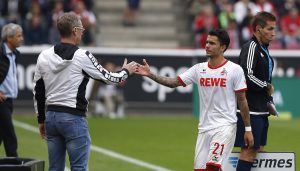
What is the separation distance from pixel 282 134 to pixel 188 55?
583cm

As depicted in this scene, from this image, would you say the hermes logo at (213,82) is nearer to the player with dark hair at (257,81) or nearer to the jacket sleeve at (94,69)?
the player with dark hair at (257,81)

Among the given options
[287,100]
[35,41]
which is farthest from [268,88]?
[35,41]

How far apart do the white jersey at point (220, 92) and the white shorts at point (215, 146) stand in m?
0.07

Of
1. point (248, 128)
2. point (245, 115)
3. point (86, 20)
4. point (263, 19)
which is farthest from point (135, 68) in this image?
point (86, 20)

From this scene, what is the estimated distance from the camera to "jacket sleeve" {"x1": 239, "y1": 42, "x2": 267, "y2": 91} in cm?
1123

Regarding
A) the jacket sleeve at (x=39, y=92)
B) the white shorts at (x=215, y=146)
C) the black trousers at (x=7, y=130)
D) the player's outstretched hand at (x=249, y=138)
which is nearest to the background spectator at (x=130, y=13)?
the black trousers at (x=7, y=130)

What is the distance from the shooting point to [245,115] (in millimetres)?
10773

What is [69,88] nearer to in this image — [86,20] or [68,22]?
[68,22]

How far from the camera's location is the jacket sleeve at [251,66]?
36.9 feet

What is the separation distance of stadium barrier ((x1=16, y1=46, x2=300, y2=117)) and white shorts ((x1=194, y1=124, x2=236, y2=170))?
48.2 ft

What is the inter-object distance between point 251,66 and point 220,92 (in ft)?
2.79

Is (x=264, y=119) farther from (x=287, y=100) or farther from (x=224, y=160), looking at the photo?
(x=287, y=100)

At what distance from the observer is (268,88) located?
37.3ft

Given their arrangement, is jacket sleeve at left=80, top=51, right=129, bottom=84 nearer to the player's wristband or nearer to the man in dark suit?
the player's wristband
